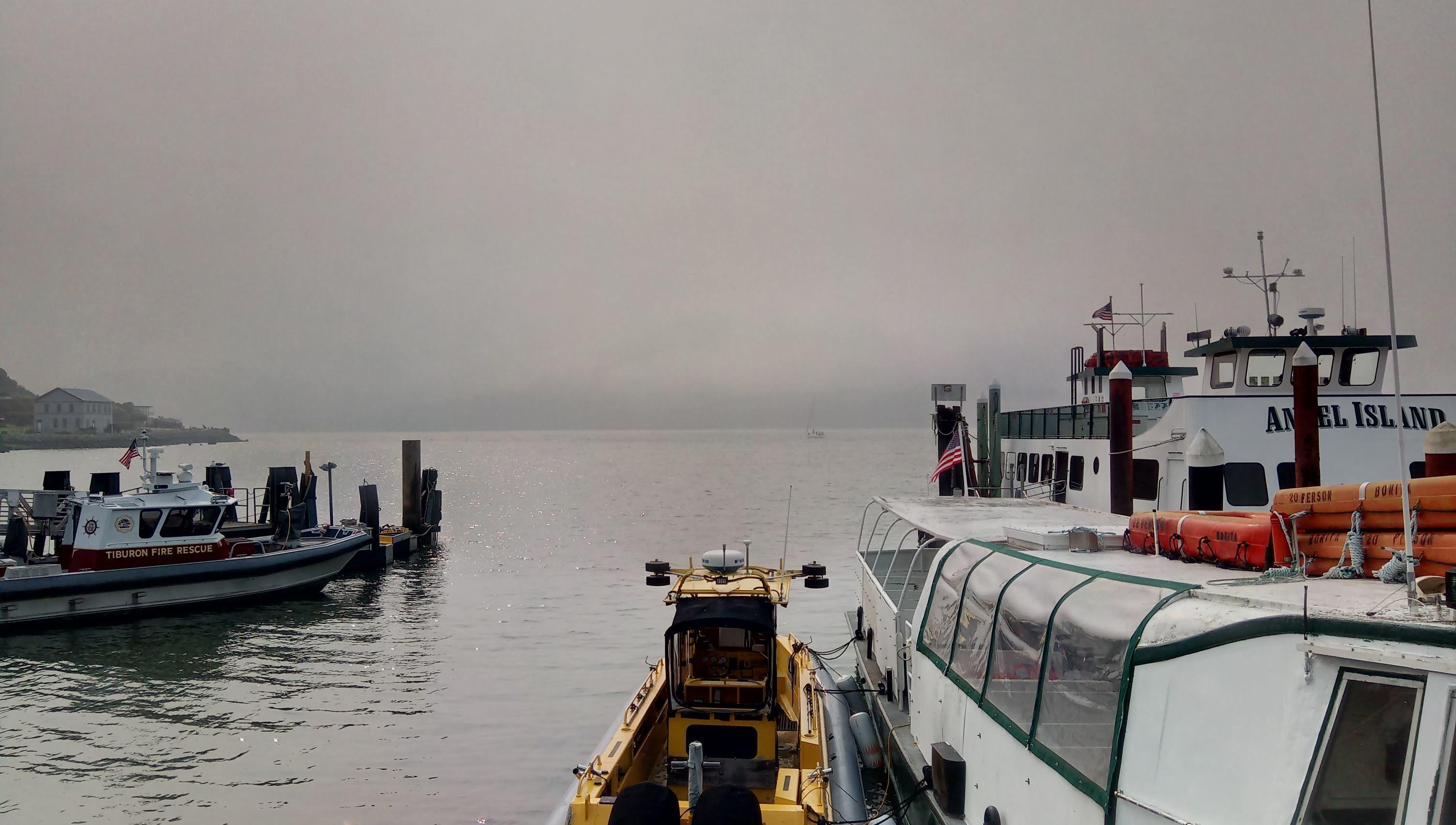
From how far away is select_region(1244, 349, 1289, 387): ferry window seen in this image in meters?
16.3

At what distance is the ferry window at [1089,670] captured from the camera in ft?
16.9

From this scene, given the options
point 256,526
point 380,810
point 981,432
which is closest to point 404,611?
point 256,526

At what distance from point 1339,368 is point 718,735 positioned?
14602 mm

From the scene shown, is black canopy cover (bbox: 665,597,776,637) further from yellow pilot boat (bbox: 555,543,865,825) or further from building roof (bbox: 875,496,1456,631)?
building roof (bbox: 875,496,1456,631)

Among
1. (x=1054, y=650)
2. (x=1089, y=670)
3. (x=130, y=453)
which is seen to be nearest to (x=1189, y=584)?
(x=1089, y=670)

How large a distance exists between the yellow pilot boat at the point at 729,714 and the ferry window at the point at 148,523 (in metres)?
19.5

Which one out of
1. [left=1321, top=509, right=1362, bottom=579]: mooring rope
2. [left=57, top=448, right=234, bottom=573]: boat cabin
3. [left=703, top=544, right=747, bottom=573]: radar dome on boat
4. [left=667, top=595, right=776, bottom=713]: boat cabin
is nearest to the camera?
[left=1321, top=509, right=1362, bottom=579]: mooring rope

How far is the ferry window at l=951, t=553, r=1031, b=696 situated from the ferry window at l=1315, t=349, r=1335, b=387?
40.7 feet

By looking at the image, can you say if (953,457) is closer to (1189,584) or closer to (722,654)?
(722,654)

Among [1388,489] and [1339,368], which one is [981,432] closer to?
[1339,368]

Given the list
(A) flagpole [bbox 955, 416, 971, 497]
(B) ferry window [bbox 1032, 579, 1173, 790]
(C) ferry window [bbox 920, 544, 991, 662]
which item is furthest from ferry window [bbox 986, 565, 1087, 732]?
(A) flagpole [bbox 955, 416, 971, 497]

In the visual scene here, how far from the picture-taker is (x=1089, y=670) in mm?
5488

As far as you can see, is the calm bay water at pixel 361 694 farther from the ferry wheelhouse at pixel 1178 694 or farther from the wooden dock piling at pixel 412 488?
the ferry wheelhouse at pixel 1178 694

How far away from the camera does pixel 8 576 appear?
22562mm
